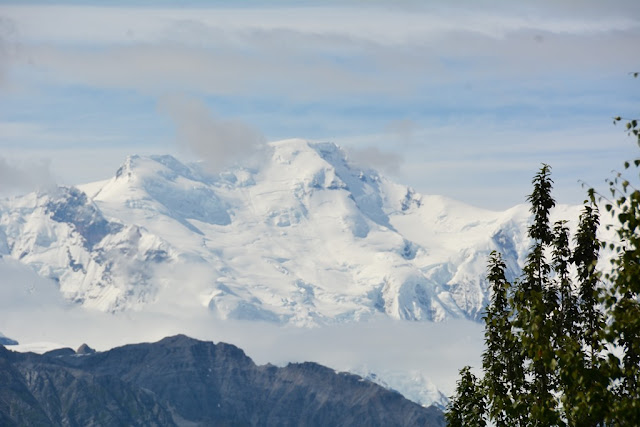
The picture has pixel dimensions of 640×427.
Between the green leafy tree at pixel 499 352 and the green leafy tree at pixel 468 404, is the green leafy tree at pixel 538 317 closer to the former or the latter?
the green leafy tree at pixel 499 352

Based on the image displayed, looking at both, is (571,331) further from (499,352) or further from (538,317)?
(538,317)

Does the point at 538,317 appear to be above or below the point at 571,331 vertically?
below

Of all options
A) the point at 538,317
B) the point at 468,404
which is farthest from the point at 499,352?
the point at 538,317

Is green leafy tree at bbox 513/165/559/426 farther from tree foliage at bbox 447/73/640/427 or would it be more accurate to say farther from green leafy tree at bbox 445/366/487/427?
green leafy tree at bbox 445/366/487/427

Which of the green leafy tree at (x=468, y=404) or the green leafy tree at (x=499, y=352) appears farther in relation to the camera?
the green leafy tree at (x=468, y=404)

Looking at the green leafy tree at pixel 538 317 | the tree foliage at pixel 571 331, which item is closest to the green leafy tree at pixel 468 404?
the tree foliage at pixel 571 331

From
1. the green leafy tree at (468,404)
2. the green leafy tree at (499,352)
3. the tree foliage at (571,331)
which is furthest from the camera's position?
the green leafy tree at (468,404)

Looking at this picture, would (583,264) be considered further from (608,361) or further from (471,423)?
(608,361)

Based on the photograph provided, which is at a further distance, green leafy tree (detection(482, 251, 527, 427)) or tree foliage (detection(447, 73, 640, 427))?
green leafy tree (detection(482, 251, 527, 427))

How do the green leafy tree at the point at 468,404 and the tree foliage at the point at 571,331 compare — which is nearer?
the tree foliage at the point at 571,331

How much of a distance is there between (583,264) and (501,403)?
20990 mm

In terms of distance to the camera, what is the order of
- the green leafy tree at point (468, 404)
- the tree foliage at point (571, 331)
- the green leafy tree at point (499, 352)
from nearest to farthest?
the tree foliage at point (571, 331)
the green leafy tree at point (499, 352)
the green leafy tree at point (468, 404)

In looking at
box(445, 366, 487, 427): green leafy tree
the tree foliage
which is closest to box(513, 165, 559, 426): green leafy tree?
the tree foliage

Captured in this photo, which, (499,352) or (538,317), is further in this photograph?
(499,352)
